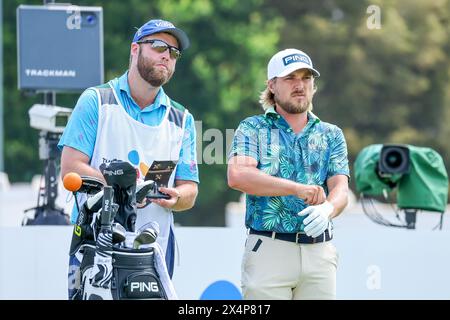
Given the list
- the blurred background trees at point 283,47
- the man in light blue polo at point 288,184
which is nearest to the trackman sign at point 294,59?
the man in light blue polo at point 288,184

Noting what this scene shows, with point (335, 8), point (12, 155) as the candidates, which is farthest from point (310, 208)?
point (335, 8)

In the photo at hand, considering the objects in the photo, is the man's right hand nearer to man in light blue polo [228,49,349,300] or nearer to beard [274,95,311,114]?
man in light blue polo [228,49,349,300]

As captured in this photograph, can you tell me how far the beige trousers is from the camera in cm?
636

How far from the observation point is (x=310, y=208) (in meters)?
6.13

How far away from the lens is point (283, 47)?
1446 inches

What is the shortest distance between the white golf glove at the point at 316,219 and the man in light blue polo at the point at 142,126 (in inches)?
27.5

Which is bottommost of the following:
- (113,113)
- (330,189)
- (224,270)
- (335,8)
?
(224,270)

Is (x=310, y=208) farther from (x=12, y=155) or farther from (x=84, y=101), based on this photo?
(x=12, y=155)

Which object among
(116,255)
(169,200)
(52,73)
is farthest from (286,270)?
(52,73)

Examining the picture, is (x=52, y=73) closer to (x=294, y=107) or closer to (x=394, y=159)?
(x=394, y=159)

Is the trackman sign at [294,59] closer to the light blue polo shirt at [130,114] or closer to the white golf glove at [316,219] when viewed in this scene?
the light blue polo shirt at [130,114]

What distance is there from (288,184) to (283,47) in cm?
3072

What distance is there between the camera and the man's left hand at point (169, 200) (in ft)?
20.7

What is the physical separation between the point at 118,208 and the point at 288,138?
49.8 inches
